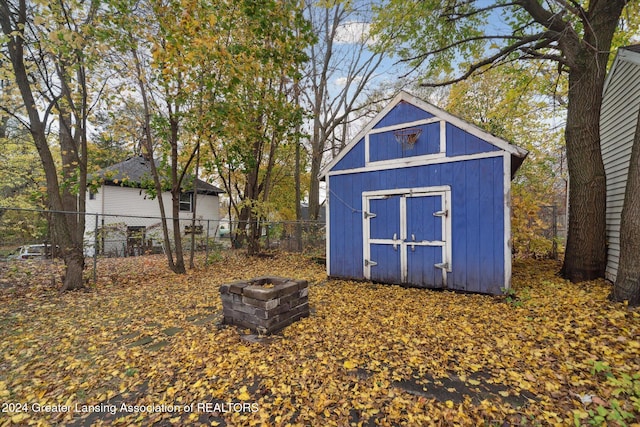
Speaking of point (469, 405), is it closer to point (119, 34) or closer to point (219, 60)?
point (219, 60)

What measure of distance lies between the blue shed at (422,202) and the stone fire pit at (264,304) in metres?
2.76

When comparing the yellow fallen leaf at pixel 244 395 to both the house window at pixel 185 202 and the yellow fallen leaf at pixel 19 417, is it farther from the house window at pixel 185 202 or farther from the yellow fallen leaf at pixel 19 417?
the house window at pixel 185 202

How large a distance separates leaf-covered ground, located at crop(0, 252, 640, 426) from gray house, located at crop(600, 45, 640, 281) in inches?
44.0

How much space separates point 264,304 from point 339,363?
122 cm

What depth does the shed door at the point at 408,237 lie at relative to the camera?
5.71 meters

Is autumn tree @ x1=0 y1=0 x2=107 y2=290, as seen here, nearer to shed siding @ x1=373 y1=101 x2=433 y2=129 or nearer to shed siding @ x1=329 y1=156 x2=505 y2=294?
shed siding @ x1=373 y1=101 x2=433 y2=129

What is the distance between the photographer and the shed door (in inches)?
225

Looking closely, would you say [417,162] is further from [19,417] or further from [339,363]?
[19,417]

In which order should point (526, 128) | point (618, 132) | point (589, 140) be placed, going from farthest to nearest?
point (526, 128), point (618, 132), point (589, 140)

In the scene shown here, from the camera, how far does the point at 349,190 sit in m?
6.89

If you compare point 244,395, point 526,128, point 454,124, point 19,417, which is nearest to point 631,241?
point 454,124

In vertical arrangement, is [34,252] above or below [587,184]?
below

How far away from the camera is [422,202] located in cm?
591

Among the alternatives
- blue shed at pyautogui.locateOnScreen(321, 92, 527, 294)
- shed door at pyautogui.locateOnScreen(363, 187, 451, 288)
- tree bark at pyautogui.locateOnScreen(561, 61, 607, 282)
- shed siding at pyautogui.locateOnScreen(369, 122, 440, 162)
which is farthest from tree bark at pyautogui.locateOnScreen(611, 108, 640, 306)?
shed siding at pyautogui.locateOnScreen(369, 122, 440, 162)
